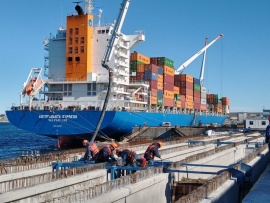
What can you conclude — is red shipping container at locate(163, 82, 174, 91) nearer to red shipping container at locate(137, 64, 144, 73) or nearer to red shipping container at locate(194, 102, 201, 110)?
red shipping container at locate(137, 64, 144, 73)

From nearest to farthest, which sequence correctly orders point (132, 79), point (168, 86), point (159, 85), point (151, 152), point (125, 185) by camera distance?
point (125, 185)
point (151, 152)
point (132, 79)
point (159, 85)
point (168, 86)

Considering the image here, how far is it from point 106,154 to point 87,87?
28.5 meters

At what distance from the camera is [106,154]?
12406 mm

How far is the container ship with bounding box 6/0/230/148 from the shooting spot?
119 feet

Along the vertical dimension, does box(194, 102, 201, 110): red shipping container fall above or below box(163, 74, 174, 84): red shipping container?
below

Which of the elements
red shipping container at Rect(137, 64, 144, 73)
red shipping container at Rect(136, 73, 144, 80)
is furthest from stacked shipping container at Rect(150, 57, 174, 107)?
red shipping container at Rect(136, 73, 144, 80)

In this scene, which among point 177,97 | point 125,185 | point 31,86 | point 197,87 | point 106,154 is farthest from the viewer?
A: point 197,87

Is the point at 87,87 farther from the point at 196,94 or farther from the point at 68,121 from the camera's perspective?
the point at 196,94

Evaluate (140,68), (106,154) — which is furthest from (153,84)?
(106,154)

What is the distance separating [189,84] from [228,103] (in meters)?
28.4

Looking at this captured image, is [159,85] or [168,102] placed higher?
[159,85]

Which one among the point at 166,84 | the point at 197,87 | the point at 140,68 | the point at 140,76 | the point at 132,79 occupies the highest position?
the point at 140,68

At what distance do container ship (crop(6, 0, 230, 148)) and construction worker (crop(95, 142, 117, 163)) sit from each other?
75.1ft

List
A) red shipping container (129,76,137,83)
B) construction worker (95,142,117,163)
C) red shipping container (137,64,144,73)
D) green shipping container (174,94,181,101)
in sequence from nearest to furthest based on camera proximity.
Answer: construction worker (95,142,117,163)
red shipping container (129,76,137,83)
red shipping container (137,64,144,73)
green shipping container (174,94,181,101)
